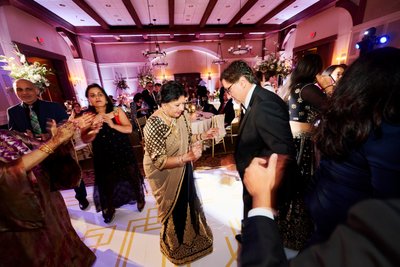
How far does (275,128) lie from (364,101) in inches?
23.7

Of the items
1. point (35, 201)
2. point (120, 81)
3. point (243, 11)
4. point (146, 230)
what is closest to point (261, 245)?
point (35, 201)

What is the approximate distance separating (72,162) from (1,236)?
2.13 ft

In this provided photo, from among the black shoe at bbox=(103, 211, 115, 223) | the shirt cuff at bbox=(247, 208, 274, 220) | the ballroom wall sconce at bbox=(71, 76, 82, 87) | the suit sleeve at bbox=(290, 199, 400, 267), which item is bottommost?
the black shoe at bbox=(103, 211, 115, 223)

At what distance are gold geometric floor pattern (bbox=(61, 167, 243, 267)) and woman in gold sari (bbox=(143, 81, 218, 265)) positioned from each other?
6.7 inches

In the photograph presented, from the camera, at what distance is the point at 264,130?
1354 millimetres

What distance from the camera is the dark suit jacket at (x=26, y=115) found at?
7.64 feet

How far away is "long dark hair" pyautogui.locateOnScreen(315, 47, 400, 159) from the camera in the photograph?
2.28 ft

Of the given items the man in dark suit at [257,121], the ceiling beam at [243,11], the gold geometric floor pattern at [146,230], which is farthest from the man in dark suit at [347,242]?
the ceiling beam at [243,11]

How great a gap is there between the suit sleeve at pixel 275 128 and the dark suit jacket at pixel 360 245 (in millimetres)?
938

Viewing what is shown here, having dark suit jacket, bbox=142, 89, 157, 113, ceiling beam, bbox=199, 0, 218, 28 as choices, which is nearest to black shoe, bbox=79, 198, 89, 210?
dark suit jacket, bbox=142, 89, 157, 113

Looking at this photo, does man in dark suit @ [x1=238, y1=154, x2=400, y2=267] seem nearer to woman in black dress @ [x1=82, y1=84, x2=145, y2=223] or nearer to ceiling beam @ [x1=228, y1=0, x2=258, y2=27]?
woman in black dress @ [x1=82, y1=84, x2=145, y2=223]

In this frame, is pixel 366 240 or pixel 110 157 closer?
pixel 366 240

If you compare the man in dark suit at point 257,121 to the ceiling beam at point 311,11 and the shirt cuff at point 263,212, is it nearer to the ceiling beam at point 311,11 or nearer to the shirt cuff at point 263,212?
the shirt cuff at point 263,212

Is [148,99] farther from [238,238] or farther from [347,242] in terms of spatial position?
[347,242]
